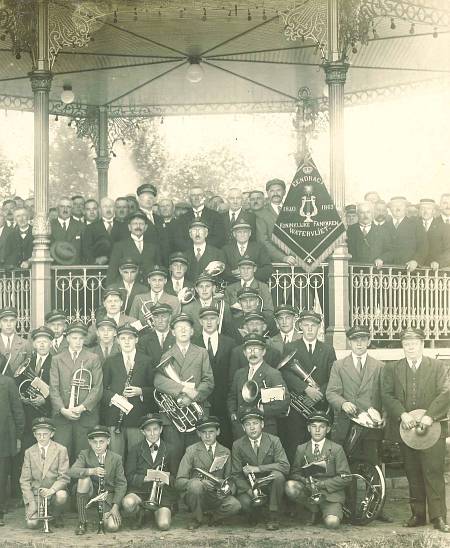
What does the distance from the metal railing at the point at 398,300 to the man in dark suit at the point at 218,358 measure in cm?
206

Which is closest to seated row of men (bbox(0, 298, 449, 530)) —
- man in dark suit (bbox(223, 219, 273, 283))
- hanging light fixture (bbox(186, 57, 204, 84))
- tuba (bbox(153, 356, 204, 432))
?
tuba (bbox(153, 356, 204, 432))

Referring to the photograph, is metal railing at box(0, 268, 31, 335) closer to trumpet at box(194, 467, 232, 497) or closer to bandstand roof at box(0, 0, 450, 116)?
bandstand roof at box(0, 0, 450, 116)

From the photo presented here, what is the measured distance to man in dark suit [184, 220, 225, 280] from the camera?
998 centimetres

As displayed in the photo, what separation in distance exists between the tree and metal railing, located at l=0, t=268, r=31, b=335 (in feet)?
64.8

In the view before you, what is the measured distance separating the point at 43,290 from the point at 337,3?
16.4ft

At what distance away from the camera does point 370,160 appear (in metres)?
26.4

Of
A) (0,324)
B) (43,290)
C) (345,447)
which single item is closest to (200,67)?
(43,290)

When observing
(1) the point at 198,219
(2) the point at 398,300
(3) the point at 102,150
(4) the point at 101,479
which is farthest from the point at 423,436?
(3) the point at 102,150

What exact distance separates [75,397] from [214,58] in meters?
7.68

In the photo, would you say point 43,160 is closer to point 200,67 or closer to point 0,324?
point 0,324

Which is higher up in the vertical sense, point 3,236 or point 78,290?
point 3,236

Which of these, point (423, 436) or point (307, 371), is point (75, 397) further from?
point (423, 436)

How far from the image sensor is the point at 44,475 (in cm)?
810

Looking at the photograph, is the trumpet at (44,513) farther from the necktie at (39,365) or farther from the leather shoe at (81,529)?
the necktie at (39,365)
